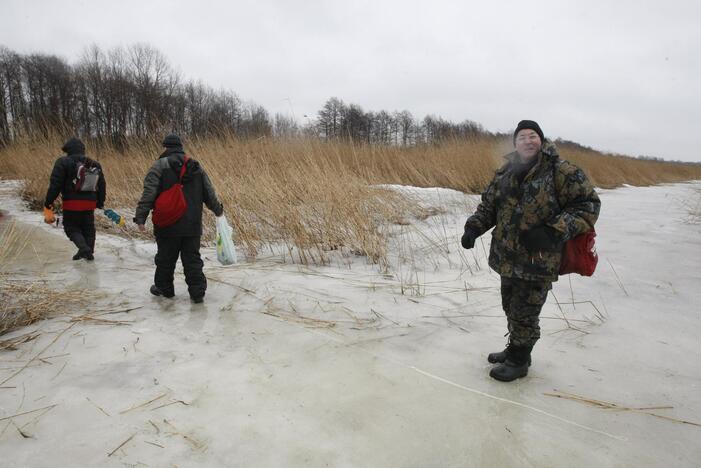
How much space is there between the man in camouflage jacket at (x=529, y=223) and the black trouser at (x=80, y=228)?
178 inches

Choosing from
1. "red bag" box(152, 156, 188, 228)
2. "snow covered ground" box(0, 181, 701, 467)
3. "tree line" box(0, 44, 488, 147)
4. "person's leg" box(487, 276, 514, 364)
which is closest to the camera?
"snow covered ground" box(0, 181, 701, 467)

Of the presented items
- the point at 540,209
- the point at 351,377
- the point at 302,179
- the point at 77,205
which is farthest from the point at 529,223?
the point at 77,205

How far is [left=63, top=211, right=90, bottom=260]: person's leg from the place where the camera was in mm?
4402

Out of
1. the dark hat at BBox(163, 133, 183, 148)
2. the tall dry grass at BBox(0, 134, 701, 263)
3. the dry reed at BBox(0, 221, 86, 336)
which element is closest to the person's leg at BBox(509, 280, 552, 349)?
the tall dry grass at BBox(0, 134, 701, 263)

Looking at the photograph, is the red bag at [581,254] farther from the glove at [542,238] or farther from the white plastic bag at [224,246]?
the white plastic bag at [224,246]

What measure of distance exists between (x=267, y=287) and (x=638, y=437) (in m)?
2.82

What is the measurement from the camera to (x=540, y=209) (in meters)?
1.95

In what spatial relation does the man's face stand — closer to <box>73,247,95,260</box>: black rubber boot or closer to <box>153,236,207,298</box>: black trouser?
<box>153,236,207,298</box>: black trouser

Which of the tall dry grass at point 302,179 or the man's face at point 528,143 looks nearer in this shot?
the man's face at point 528,143

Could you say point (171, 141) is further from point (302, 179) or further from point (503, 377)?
point (503, 377)

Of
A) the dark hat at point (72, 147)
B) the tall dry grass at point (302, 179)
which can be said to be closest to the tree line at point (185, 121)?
the tall dry grass at point (302, 179)

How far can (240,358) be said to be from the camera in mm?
2273

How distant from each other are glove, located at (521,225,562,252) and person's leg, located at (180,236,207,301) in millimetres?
2565

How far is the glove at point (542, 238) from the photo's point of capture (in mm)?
1862
